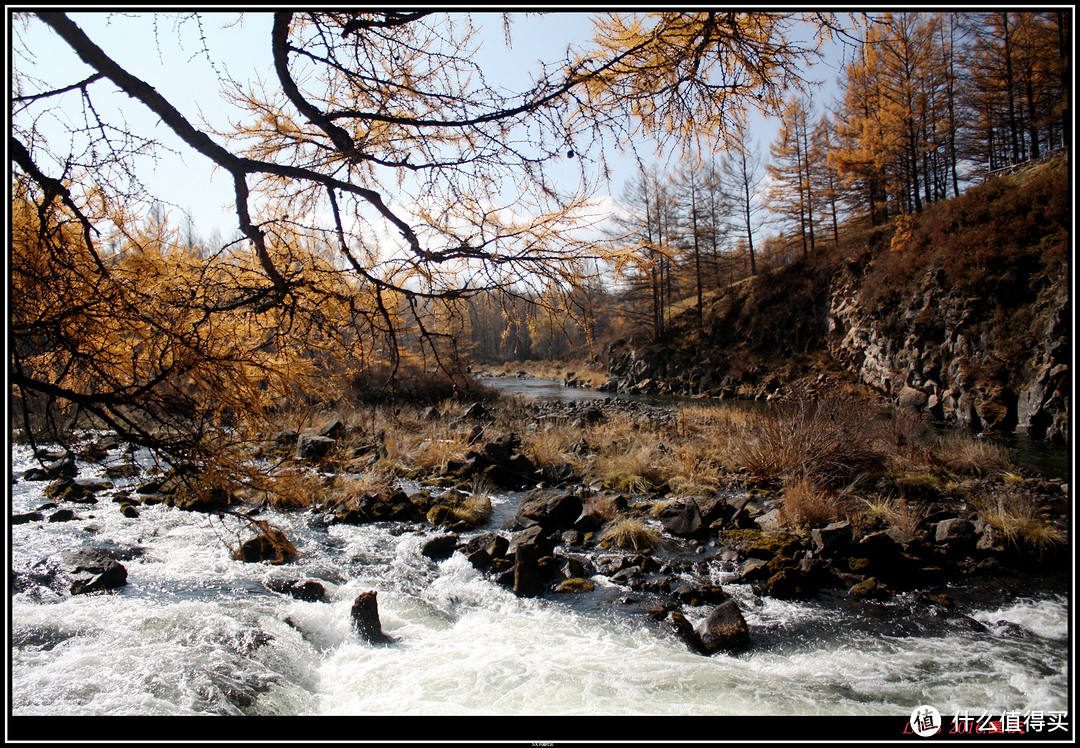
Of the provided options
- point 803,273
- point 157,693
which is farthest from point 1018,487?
point 803,273

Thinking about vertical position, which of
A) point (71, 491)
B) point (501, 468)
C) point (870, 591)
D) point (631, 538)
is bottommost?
point (870, 591)

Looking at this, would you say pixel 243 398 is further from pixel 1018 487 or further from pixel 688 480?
pixel 1018 487

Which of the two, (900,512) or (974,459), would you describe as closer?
(900,512)

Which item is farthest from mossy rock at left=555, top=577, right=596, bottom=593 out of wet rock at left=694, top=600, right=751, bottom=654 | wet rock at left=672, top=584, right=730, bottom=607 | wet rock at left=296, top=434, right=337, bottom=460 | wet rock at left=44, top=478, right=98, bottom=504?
wet rock at left=44, top=478, right=98, bottom=504

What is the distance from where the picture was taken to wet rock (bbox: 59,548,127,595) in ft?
17.8

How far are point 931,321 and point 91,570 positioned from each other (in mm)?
23182

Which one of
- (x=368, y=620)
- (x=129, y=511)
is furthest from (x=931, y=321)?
(x=129, y=511)

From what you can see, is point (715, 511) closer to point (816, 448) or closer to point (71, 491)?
point (816, 448)

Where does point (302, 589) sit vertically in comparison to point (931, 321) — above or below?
below

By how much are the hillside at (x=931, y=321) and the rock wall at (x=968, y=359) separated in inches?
1.6

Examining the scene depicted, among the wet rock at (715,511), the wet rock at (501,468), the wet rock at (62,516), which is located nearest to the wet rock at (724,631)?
the wet rock at (715,511)

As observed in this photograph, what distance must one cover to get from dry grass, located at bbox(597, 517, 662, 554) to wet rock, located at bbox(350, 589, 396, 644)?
2.97m

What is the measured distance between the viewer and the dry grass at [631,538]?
6590 mm

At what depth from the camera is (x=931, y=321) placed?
1903 cm
